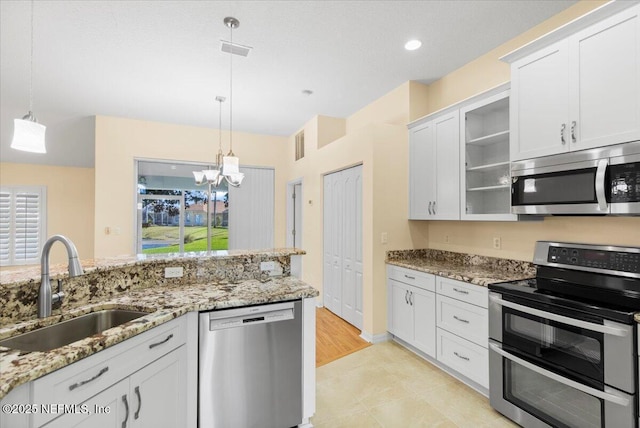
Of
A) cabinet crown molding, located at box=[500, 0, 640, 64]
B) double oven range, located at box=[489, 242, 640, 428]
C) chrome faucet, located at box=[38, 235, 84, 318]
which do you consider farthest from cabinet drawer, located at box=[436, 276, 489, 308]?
chrome faucet, located at box=[38, 235, 84, 318]

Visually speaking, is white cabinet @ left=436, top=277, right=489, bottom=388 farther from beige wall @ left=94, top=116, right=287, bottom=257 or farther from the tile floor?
beige wall @ left=94, top=116, right=287, bottom=257

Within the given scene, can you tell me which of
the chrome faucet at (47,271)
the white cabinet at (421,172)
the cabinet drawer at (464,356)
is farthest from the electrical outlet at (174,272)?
the white cabinet at (421,172)

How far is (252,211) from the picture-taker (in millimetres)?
5879

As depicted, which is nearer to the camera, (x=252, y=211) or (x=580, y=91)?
(x=580, y=91)

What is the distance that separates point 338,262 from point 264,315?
2.50 metres

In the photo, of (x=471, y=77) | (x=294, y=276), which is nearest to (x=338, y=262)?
(x=294, y=276)

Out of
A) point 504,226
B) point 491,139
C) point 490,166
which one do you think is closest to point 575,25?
point 491,139

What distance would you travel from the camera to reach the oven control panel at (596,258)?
1.75 meters

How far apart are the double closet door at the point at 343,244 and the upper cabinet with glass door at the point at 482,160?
49.3 inches

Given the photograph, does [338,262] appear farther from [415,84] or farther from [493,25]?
[493,25]

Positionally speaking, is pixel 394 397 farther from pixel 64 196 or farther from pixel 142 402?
pixel 64 196

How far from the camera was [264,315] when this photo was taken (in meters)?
1.87

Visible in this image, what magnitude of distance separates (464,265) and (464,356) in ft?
3.16

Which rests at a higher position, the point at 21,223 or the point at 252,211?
the point at 252,211
